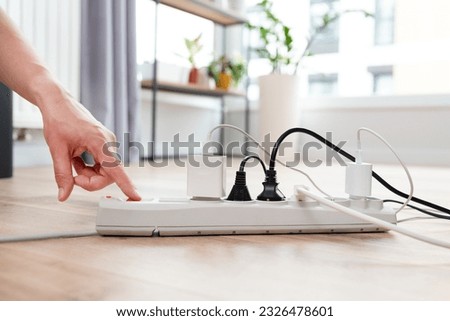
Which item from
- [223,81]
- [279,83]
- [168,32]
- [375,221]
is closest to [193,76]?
[223,81]

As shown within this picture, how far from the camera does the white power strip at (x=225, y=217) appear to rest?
0.66 metres

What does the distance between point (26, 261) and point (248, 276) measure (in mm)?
254

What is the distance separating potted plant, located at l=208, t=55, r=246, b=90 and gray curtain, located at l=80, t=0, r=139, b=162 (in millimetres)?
870

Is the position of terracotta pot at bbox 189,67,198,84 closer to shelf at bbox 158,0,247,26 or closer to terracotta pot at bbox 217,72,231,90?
terracotta pot at bbox 217,72,231,90

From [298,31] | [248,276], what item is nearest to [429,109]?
[298,31]

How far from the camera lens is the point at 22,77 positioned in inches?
31.0

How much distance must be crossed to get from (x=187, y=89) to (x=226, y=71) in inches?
13.5

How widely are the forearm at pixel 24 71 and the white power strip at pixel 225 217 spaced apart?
217 mm

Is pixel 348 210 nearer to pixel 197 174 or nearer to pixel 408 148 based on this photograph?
pixel 197 174

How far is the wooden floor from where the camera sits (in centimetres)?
44

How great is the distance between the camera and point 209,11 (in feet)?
9.70

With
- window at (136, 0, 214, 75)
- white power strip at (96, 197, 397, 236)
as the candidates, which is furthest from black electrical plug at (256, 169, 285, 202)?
window at (136, 0, 214, 75)

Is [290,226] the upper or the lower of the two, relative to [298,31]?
lower

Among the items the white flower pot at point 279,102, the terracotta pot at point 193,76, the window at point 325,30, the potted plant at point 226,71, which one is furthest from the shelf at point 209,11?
the window at point 325,30
